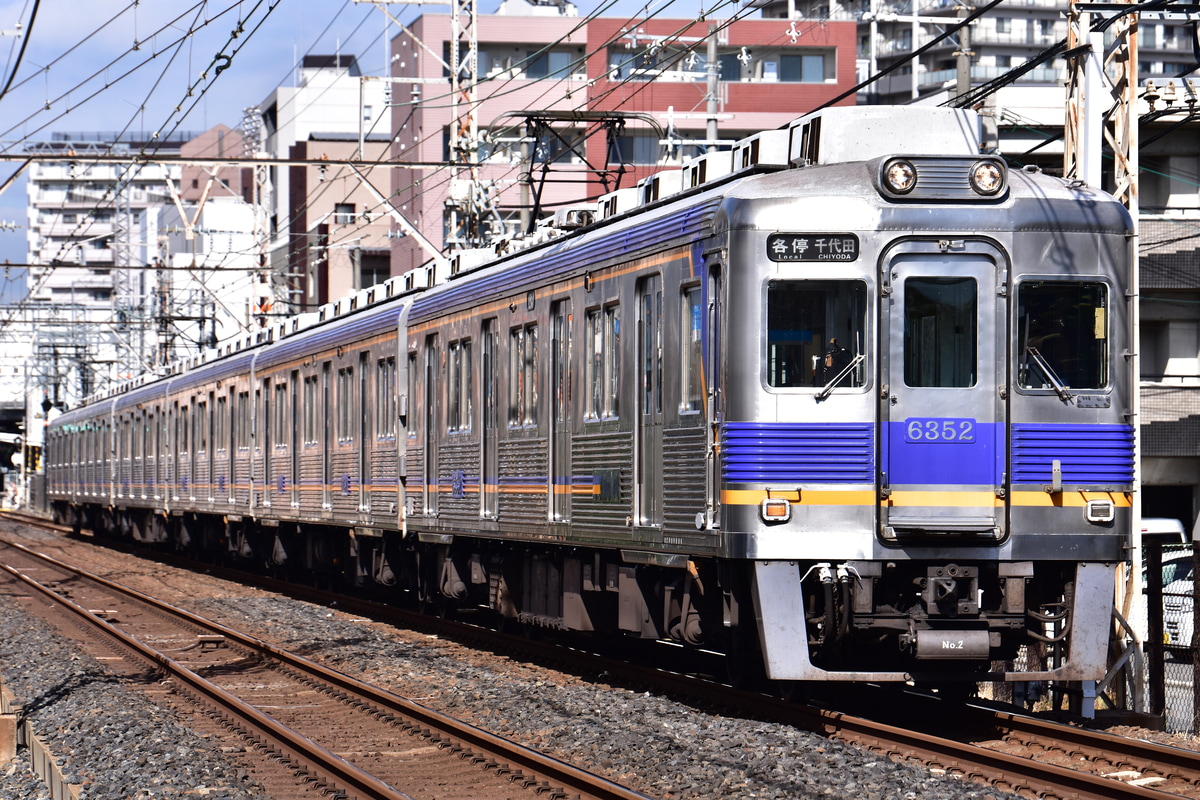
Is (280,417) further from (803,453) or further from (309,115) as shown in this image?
(309,115)

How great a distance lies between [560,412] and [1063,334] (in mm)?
4332

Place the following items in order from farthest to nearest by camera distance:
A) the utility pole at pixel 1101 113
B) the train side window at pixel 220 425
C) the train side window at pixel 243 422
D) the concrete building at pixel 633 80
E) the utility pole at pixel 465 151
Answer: the concrete building at pixel 633 80
the train side window at pixel 220 425
the utility pole at pixel 465 151
the train side window at pixel 243 422
the utility pole at pixel 1101 113

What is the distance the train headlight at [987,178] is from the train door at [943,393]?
0.35 meters

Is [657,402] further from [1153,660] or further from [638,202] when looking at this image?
[1153,660]

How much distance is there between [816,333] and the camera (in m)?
9.86

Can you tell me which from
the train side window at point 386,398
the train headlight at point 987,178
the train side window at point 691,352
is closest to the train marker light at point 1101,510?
the train headlight at point 987,178

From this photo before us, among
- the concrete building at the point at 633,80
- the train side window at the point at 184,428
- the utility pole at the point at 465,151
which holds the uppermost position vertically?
the concrete building at the point at 633,80

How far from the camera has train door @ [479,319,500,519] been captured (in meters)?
14.5

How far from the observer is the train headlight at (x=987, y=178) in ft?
32.5

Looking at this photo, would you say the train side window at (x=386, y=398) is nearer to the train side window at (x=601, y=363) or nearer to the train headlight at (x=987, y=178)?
the train side window at (x=601, y=363)

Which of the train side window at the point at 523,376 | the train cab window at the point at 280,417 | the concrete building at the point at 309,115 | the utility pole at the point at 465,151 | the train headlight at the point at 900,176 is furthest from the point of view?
the concrete building at the point at 309,115

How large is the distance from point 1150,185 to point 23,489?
59913 millimetres

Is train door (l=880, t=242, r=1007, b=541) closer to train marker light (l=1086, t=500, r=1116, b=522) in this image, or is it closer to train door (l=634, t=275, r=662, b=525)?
train marker light (l=1086, t=500, r=1116, b=522)


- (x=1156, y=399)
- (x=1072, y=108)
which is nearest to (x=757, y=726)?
(x=1072, y=108)
